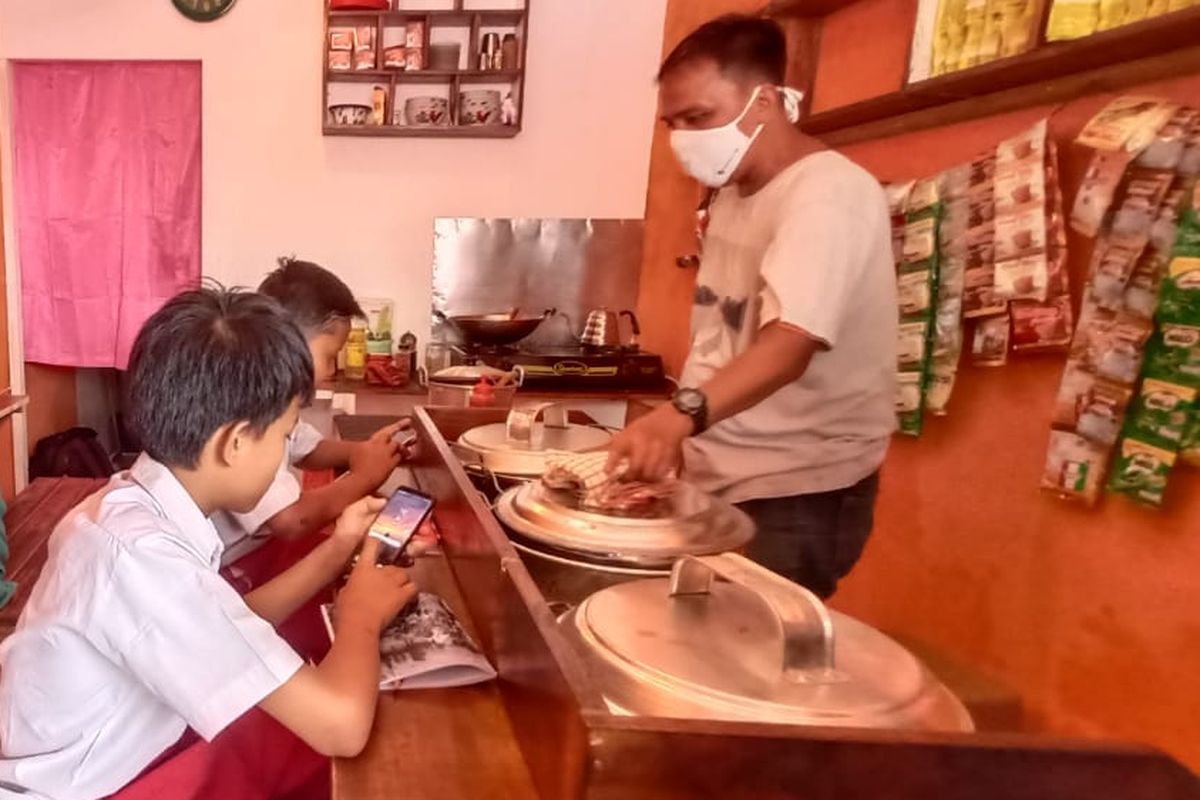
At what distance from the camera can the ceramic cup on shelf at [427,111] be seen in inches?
133

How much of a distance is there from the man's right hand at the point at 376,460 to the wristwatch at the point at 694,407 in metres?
0.77

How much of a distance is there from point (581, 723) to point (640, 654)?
14 cm

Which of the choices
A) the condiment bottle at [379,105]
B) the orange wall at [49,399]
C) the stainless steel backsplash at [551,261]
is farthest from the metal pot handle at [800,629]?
the orange wall at [49,399]

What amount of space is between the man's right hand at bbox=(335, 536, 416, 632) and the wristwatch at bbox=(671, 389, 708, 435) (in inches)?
15.1

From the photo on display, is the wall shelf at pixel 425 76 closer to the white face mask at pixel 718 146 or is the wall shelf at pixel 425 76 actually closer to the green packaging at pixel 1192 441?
the white face mask at pixel 718 146

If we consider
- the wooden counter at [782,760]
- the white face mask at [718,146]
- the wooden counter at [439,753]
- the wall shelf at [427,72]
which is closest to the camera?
the wooden counter at [782,760]

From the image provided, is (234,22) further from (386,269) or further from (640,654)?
(640,654)

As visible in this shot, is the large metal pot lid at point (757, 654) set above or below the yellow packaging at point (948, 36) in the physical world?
below

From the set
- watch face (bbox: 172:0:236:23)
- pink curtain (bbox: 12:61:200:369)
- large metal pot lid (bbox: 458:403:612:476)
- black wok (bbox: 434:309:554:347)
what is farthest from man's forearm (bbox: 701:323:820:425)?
watch face (bbox: 172:0:236:23)

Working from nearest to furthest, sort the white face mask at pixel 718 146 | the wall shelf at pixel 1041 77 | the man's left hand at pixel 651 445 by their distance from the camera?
the man's left hand at pixel 651 445 → the wall shelf at pixel 1041 77 → the white face mask at pixel 718 146

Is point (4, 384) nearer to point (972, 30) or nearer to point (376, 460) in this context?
point (376, 460)

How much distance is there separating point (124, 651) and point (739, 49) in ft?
3.75

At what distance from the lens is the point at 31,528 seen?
80.4 inches

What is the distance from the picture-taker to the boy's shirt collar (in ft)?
3.17
